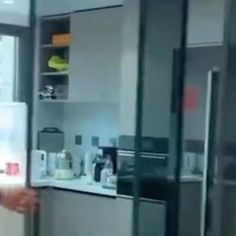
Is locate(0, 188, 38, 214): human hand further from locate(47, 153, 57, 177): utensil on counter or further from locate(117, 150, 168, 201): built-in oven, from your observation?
locate(47, 153, 57, 177): utensil on counter

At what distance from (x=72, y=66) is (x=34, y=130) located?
70cm

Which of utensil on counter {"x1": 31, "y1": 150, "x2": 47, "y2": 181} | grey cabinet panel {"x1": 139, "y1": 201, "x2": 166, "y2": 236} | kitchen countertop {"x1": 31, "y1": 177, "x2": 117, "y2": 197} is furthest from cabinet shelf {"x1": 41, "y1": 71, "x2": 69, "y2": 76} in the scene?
grey cabinet panel {"x1": 139, "y1": 201, "x2": 166, "y2": 236}

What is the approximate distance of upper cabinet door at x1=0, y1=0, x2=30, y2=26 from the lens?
5035mm

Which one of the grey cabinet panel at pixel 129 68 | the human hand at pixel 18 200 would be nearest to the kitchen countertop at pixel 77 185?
the grey cabinet panel at pixel 129 68

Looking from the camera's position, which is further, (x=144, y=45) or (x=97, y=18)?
(x=97, y=18)

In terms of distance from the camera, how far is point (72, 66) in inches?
214

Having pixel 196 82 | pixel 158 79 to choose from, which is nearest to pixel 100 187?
pixel 158 79

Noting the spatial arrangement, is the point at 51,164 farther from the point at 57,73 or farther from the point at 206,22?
the point at 206,22

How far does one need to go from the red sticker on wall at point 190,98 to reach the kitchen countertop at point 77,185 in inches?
38.8

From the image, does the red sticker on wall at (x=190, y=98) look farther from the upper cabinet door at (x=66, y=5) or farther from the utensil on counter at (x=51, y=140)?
the utensil on counter at (x=51, y=140)

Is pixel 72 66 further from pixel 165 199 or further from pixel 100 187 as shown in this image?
pixel 165 199

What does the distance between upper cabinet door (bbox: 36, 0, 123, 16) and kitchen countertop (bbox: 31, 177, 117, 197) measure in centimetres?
143

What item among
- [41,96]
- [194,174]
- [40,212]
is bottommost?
[40,212]

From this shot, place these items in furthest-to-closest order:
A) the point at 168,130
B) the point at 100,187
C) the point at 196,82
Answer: the point at 100,187 → the point at 168,130 → the point at 196,82
